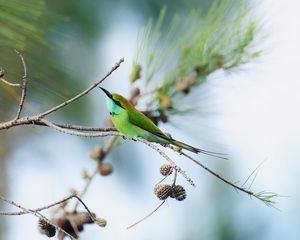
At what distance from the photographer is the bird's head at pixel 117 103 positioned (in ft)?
3.27

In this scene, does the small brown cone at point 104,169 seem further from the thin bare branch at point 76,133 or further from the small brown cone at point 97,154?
the thin bare branch at point 76,133

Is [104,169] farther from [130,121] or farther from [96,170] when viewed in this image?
[130,121]

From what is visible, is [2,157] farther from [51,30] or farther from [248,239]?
[51,30]

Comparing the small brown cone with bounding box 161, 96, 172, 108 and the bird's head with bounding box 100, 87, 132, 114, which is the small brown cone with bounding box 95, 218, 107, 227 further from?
the small brown cone with bounding box 161, 96, 172, 108

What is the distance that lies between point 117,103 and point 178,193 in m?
0.21

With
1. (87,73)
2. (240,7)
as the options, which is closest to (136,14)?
(87,73)

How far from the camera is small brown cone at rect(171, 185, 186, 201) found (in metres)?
0.83

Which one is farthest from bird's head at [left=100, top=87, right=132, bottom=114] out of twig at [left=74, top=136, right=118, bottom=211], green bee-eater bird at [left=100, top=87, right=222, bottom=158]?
twig at [left=74, top=136, right=118, bottom=211]

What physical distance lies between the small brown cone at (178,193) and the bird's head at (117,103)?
19 cm

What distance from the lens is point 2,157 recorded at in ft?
8.77

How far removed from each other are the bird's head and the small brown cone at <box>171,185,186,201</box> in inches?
7.7

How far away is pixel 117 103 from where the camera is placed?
100cm

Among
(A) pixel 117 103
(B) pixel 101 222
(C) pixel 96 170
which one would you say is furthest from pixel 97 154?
(B) pixel 101 222

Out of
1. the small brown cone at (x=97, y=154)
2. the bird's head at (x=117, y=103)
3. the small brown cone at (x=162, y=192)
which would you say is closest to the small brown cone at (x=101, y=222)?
the small brown cone at (x=162, y=192)
